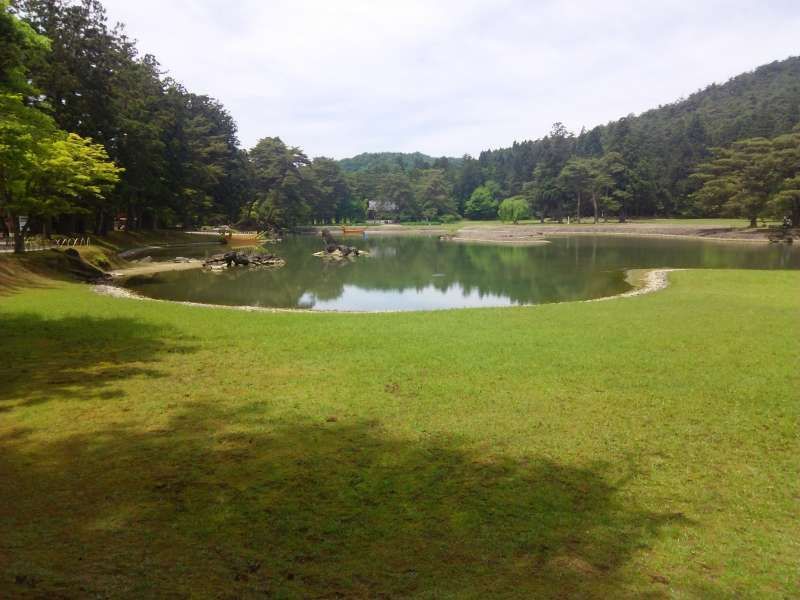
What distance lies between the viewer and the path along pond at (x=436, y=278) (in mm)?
23344

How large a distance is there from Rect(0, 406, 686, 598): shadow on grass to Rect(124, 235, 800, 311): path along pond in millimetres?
14736

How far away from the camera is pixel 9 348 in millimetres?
10086

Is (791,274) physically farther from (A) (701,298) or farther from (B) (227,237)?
(B) (227,237)

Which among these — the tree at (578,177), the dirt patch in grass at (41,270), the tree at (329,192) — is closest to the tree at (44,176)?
the dirt patch in grass at (41,270)

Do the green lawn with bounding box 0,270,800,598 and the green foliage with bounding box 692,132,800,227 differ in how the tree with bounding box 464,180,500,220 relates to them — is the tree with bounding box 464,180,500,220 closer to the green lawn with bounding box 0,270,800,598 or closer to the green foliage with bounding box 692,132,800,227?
the green foliage with bounding box 692,132,800,227

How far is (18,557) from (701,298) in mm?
18480

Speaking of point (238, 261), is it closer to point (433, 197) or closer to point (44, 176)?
point (44, 176)

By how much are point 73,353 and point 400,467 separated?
754cm

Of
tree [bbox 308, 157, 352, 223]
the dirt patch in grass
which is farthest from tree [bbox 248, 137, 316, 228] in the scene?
the dirt patch in grass

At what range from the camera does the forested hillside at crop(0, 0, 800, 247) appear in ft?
86.6

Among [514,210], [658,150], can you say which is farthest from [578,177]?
[658,150]

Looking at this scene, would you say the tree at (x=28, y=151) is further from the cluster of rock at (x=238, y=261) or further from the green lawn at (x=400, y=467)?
the cluster of rock at (x=238, y=261)

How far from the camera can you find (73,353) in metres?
10.0

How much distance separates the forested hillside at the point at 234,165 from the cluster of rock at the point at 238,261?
24.4ft
